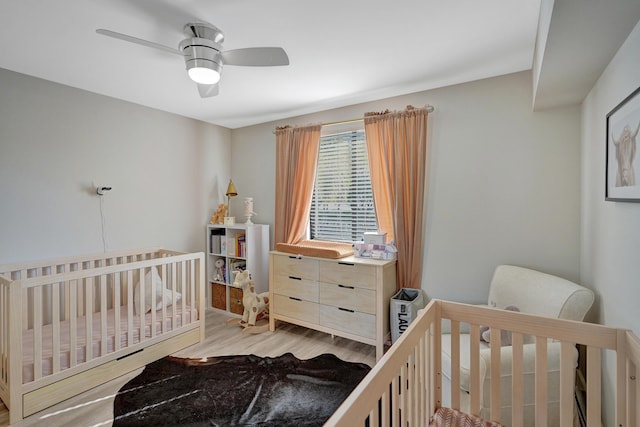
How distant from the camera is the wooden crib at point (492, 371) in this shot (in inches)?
38.3

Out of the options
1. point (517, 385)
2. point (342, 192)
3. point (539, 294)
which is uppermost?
point (342, 192)

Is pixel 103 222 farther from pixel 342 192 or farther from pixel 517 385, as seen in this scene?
pixel 517 385

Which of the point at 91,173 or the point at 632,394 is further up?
the point at 91,173

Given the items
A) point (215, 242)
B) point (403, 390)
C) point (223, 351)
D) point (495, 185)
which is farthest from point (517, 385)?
point (215, 242)

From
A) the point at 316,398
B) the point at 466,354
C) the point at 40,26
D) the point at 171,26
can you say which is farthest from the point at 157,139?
the point at 466,354

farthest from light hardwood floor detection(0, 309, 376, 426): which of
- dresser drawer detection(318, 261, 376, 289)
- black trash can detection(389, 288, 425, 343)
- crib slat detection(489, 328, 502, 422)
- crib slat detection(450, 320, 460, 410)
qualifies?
crib slat detection(489, 328, 502, 422)

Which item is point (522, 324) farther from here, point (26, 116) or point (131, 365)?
point (26, 116)

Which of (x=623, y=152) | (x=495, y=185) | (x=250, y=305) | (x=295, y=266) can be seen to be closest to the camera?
(x=623, y=152)

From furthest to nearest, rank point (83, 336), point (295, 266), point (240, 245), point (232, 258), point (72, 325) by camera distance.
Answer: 1. point (232, 258)
2. point (240, 245)
3. point (295, 266)
4. point (83, 336)
5. point (72, 325)

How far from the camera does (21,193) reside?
235 cm

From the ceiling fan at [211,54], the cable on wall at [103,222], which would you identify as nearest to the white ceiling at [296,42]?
the ceiling fan at [211,54]

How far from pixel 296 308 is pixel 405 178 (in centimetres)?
162

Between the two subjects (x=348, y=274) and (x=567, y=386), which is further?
(x=348, y=274)

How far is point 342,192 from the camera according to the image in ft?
10.6
